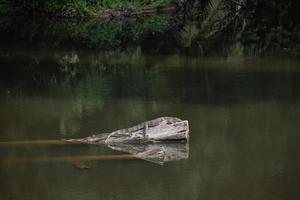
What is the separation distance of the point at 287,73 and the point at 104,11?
20885 mm

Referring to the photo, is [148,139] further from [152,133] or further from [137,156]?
[137,156]

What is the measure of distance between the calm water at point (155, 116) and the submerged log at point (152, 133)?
23 cm

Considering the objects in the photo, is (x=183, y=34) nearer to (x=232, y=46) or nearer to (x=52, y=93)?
(x=232, y=46)

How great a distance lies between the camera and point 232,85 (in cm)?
1357

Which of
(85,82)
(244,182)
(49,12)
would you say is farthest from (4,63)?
(49,12)

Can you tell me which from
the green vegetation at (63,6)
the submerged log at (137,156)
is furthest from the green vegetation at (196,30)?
the submerged log at (137,156)

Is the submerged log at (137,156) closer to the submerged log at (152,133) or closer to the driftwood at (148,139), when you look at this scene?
the driftwood at (148,139)

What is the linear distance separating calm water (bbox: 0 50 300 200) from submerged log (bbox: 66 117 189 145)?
23 centimetres

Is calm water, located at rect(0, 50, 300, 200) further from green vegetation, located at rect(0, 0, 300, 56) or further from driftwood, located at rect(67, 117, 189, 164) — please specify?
green vegetation, located at rect(0, 0, 300, 56)

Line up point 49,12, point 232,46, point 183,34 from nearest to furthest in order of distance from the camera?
point 232,46 < point 183,34 < point 49,12

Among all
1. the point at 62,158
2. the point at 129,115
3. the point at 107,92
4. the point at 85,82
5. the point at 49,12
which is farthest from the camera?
the point at 49,12

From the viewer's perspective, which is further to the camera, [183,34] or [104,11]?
[104,11]

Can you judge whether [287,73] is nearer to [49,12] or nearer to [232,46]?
[232,46]

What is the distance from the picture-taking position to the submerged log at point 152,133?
29.9 feet
